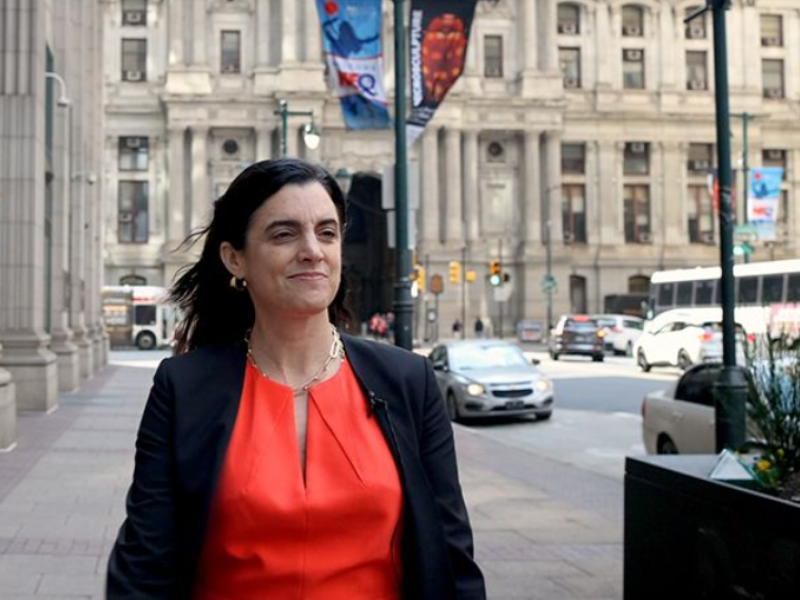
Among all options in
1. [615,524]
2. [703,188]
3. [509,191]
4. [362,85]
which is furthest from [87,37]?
[703,188]

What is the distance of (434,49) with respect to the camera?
1697cm

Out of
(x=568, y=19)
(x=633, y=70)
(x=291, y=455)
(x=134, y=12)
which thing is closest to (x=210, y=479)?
(x=291, y=455)

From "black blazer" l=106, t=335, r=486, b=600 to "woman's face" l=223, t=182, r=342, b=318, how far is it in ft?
0.70

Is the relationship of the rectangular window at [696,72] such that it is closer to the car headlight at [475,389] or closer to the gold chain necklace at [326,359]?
the car headlight at [475,389]

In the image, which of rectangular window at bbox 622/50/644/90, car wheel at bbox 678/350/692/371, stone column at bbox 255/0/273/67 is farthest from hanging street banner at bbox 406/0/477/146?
rectangular window at bbox 622/50/644/90

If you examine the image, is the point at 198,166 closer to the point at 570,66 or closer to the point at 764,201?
the point at 570,66

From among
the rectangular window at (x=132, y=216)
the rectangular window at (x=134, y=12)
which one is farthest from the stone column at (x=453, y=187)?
the rectangular window at (x=134, y=12)

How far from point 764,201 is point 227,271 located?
Result: 39.0 m

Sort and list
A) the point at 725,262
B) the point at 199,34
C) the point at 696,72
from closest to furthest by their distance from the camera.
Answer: the point at 725,262 < the point at 199,34 < the point at 696,72

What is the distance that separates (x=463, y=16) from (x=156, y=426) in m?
15.3

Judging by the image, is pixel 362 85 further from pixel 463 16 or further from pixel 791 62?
pixel 791 62

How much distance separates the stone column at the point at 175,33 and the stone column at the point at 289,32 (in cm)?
641

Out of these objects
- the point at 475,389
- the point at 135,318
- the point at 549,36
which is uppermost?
the point at 549,36

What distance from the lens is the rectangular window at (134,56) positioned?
6775 centimetres
